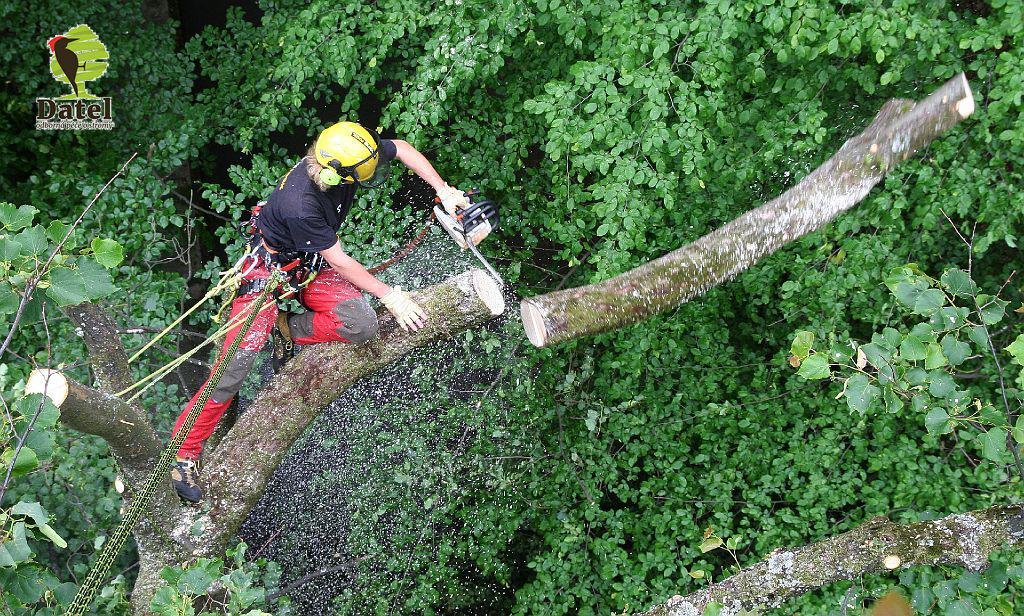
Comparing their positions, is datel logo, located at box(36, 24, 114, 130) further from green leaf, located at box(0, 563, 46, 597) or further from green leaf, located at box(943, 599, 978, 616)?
green leaf, located at box(943, 599, 978, 616)

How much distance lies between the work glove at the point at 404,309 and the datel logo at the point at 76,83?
130 inches

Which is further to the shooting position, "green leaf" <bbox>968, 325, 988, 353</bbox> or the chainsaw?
the chainsaw

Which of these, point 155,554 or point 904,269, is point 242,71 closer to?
point 155,554

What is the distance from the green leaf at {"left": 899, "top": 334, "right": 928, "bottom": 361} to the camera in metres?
2.21

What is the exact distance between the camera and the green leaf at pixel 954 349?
7.31 feet

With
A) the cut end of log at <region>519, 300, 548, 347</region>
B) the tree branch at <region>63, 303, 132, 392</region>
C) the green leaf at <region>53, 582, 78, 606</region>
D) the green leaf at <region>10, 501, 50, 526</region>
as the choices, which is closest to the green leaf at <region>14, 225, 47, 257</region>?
the green leaf at <region>10, 501, 50, 526</region>

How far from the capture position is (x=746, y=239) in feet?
7.06

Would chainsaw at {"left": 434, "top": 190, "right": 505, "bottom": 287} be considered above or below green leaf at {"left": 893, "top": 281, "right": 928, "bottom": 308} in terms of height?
above

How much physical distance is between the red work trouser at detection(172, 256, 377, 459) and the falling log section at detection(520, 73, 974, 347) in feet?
3.67

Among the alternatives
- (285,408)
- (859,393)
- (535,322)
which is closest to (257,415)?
(285,408)

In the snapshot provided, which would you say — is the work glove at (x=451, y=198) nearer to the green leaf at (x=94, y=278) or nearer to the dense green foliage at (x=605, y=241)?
the dense green foliage at (x=605, y=241)

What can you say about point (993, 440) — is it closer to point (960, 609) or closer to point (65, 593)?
point (960, 609)

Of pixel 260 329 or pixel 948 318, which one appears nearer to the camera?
pixel 948 318

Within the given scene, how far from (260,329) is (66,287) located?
128cm
